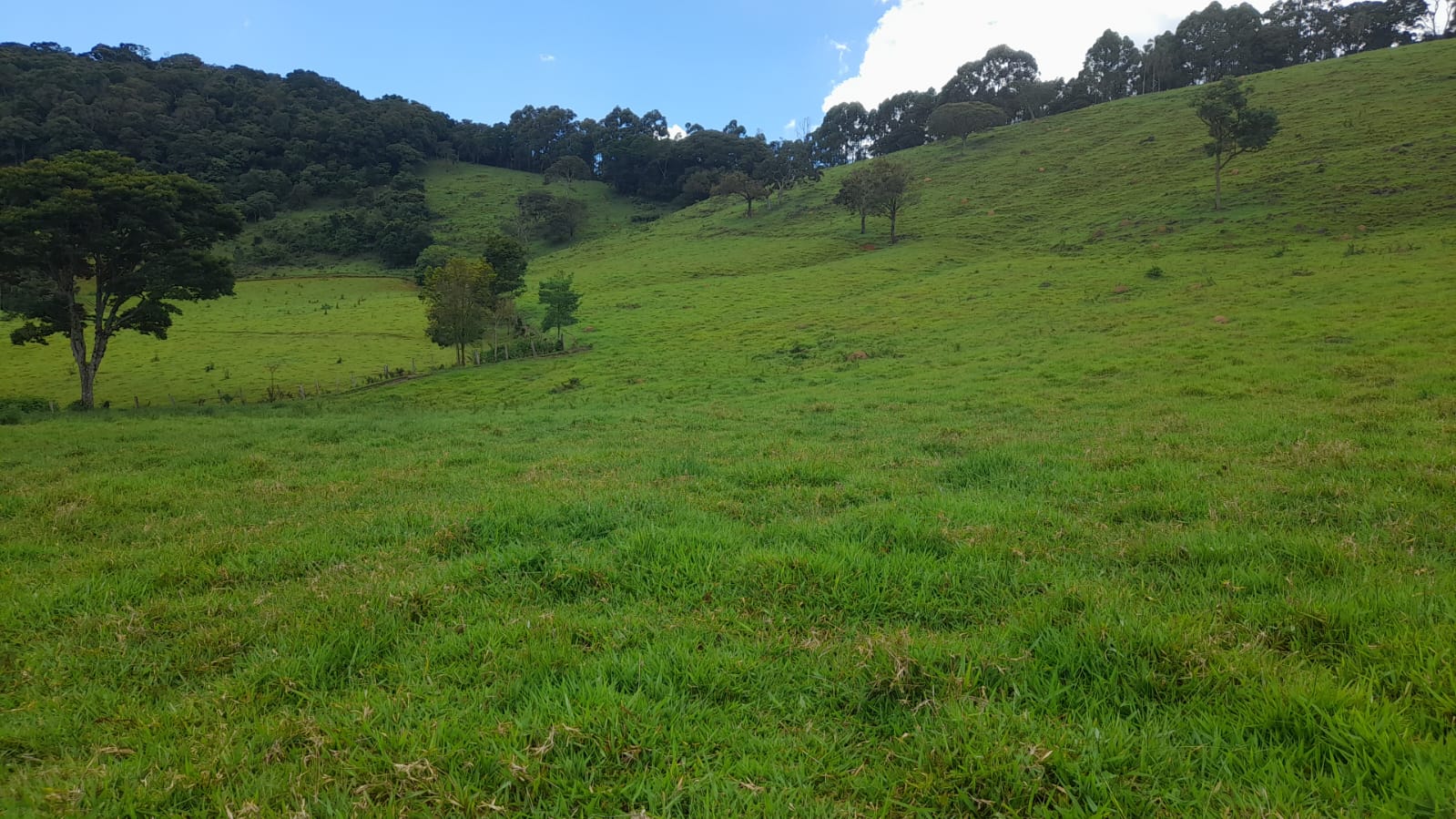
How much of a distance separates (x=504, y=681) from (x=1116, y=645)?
12.6 ft

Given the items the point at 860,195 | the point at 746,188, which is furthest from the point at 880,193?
the point at 746,188

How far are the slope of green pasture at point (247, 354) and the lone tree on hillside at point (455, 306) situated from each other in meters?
3.08

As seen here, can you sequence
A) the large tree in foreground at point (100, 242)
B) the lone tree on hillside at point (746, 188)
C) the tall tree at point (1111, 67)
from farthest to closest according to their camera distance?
the tall tree at point (1111, 67), the lone tree on hillside at point (746, 188), the large tree in foreground at point (100, 242)

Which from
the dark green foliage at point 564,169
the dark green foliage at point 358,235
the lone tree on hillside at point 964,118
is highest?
the dark green foliage at point 564,169

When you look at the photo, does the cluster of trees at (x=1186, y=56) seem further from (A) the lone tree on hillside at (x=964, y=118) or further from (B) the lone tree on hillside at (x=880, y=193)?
(B) the lone tree on hillside at (x=880, y=193)

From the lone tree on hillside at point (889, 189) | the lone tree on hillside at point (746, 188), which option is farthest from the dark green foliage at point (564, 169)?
the lone tree on hillside at point (889, 189)

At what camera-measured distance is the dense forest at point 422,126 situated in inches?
4284

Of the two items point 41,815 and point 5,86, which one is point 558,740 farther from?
point 5,86

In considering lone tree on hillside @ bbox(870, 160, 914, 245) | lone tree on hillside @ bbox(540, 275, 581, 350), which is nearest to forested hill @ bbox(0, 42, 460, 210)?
lone tree on hillside @ bbox(540, 275, 581, 350)

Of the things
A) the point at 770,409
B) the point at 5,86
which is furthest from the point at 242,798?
the point at 5,86

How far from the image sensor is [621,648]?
4.12 m

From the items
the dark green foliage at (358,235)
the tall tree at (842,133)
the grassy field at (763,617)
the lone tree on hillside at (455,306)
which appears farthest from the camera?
the tall tree at (842,133)

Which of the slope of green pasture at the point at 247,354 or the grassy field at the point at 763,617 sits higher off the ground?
the slope of green pasture at the point at 247,354

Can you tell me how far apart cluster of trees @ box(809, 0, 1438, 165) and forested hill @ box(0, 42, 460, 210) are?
391 feet
